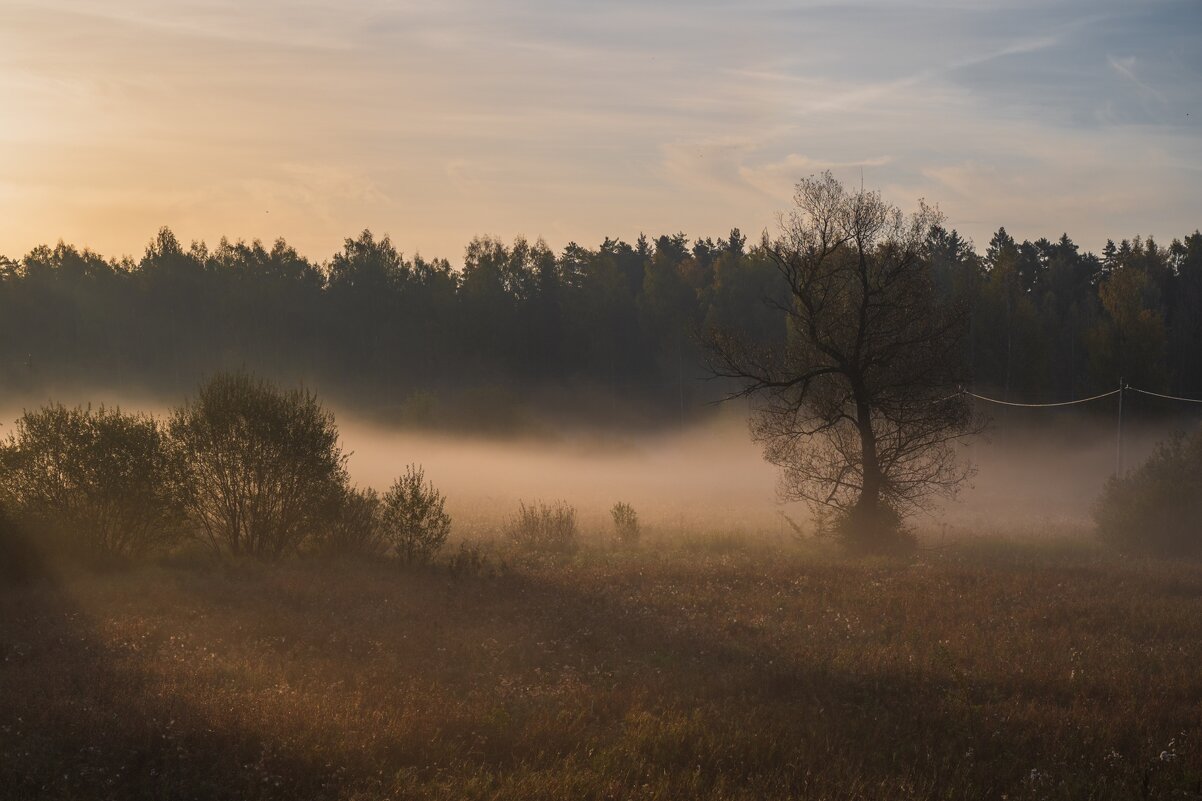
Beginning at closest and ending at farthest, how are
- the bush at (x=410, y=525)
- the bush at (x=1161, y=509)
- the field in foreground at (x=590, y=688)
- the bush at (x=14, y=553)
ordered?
the field in foreground at (x=590, y=688) → the bush at (x=14, y=553) → the bush at (x=410, y=525) → the bush at (x=1161, y=509)

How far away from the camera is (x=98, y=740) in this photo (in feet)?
30.1

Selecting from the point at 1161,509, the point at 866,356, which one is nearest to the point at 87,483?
the point at 866,356

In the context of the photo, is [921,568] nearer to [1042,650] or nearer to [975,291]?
[1042,650]

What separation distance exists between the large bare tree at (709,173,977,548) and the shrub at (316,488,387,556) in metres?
9.49

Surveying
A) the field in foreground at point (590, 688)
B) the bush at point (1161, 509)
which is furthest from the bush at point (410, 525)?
the bush at point (1161, 509)

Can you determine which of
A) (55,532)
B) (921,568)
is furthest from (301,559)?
(921,568)

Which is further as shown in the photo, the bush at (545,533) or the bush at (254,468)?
the bush at (545,533)

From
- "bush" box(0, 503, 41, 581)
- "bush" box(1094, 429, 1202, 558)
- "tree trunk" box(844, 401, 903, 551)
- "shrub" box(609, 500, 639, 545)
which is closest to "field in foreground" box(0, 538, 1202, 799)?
"bush" box(0, 503, 41, 581)

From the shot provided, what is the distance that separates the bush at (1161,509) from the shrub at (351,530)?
22480mm

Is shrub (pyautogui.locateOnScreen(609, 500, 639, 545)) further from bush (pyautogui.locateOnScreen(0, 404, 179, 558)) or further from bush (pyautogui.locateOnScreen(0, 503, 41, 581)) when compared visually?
bush (pyautogui.locateOnScreen(0, 503, 41, 581))

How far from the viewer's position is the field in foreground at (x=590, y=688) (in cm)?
879

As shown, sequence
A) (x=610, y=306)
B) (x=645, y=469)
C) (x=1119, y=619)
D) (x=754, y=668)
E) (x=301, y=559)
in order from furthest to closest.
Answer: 1. (x=610, y=306)
2. (x=645, y=469)
3. (x=301, y=559)
4. (x=1119, y=619)
5. (x=754, y=668)

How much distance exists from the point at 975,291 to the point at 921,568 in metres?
49.2

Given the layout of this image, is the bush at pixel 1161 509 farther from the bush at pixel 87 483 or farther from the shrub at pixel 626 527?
the bush at pixel 87 483
